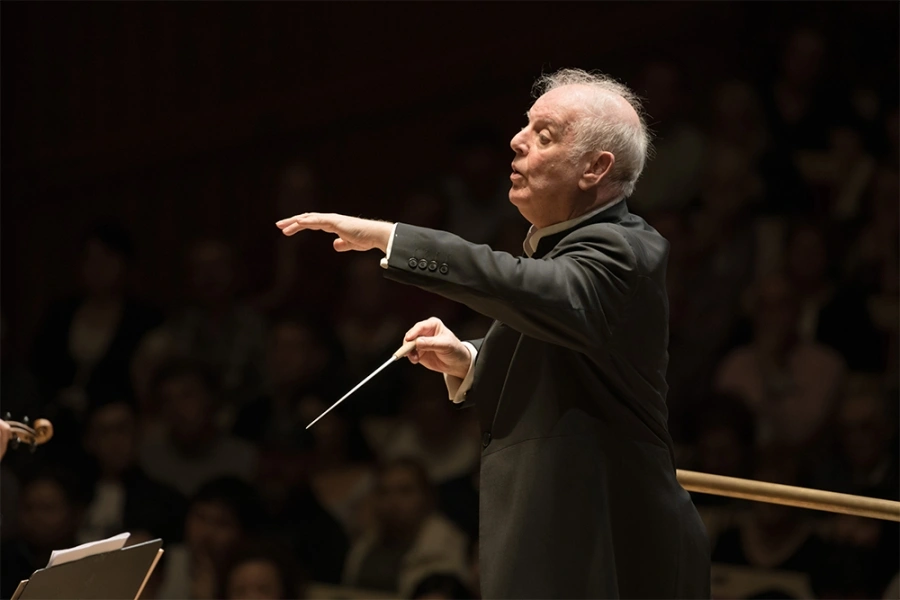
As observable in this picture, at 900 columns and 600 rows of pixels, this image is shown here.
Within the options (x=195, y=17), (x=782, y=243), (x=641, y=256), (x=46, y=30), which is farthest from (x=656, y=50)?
(x=641, y=256)

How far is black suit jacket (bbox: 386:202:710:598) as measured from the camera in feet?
5.70

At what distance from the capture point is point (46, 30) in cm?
561

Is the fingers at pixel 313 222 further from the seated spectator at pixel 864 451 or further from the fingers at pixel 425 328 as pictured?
the seated spectator at pixel 864 451

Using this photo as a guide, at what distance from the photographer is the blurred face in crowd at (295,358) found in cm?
473

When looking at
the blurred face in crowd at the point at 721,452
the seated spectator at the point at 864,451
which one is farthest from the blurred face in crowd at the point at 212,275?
the seated spectator at the point at 864,451

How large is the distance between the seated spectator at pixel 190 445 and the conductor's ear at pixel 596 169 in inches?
119

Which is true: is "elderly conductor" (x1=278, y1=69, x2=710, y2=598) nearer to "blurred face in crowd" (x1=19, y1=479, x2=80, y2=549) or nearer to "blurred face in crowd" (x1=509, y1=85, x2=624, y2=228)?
"blurred face in crowd" (x1=509, y1=85, x2=624, y2=228)

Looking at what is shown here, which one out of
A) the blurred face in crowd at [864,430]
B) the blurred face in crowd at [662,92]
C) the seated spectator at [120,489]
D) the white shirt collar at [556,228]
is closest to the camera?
the white shirt collar at [556,228]

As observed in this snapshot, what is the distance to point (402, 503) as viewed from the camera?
4367 mm

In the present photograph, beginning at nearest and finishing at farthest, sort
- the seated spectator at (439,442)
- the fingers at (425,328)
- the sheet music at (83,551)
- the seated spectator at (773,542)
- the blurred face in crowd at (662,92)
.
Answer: the fingers at (425,328)
the sheet music at (83,551)
the seated spectator at (773,542)
the seated spectator at (439,442)
the blurred face in crowd at (662,92)

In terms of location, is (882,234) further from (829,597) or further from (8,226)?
(8,226)

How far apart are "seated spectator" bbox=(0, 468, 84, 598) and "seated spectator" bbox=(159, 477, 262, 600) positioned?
0.39 meters

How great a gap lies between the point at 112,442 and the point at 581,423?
10.6 feet

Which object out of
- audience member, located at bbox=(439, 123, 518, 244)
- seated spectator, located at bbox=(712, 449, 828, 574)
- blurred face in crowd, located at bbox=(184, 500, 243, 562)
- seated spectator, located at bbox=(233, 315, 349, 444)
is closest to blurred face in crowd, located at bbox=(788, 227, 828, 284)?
seated spectator, located at bbox=(712, 449, 828, 574)
